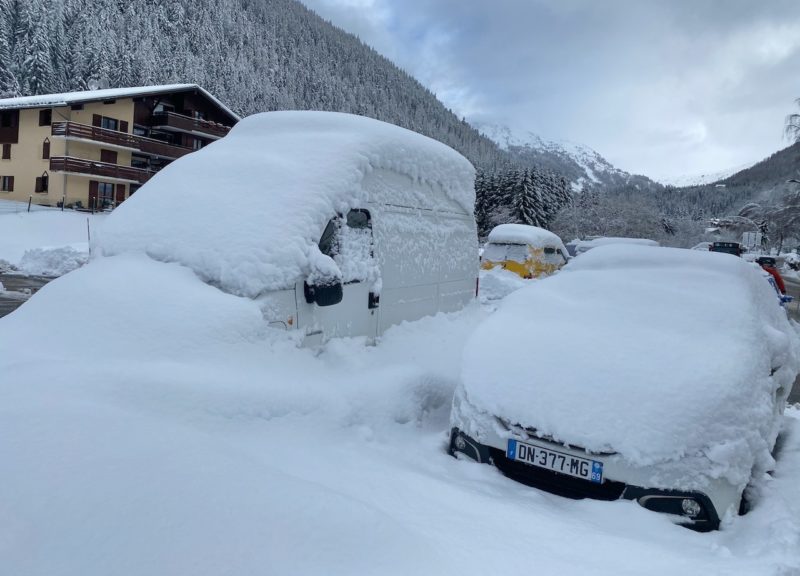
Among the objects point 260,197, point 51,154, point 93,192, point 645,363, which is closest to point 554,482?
point 645,363

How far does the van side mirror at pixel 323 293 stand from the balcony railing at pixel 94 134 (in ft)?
119

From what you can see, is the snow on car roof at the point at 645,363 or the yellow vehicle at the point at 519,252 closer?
the snow on car roof at the point at 645,363

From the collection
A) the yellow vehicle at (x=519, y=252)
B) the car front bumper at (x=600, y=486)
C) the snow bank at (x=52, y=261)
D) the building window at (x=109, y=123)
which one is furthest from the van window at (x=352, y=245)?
the building window at (x=109, y=123)

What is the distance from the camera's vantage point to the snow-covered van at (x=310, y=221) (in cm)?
416

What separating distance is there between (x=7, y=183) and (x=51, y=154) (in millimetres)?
5566

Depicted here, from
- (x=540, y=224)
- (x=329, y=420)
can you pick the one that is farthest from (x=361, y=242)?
(x=540, y=224)

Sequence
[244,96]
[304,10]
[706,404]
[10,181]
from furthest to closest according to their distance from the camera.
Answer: [304,10] < [244,96] < [10,181] < [706,404]

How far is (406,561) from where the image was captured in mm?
2076

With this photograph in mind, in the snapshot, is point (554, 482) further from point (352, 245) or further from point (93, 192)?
point (93, 192)

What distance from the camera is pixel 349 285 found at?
16.2ft

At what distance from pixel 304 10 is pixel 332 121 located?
488 ft

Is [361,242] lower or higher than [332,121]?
lower

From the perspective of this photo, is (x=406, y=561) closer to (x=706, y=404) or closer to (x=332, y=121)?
(x=706, y=404)

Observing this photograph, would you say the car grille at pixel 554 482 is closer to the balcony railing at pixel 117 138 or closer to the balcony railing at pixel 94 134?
the balcony railing at pixel 117 138
